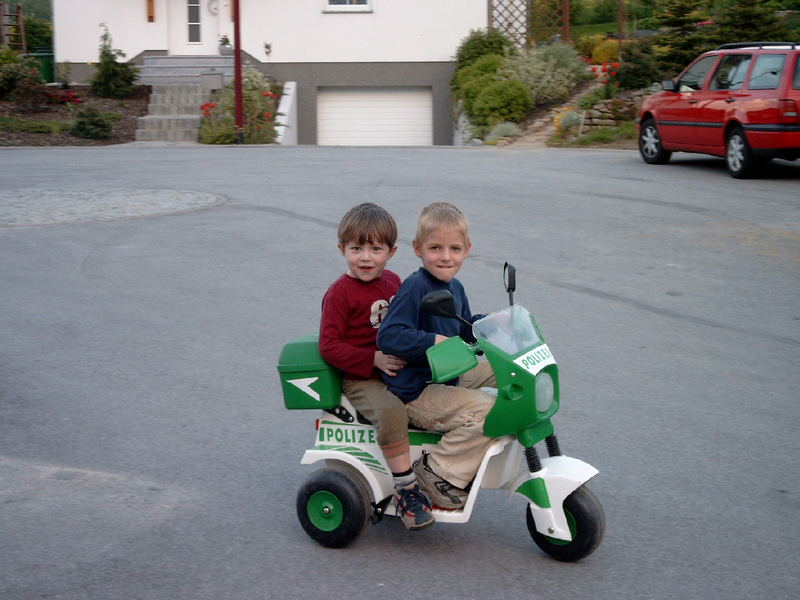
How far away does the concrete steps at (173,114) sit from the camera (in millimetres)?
24438

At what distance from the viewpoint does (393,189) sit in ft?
46.1

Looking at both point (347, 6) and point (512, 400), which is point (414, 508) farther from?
point (347, 6)

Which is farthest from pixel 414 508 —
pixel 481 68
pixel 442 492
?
pixel 481 68

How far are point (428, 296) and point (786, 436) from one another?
2651 mm

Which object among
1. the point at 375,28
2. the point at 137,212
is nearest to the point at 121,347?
the point at 137,212

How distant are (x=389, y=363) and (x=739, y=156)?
1229 centimetres

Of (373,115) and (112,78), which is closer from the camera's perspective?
(112,78)

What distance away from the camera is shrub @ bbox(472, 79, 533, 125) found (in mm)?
24672

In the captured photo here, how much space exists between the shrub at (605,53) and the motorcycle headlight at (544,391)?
26176 mm

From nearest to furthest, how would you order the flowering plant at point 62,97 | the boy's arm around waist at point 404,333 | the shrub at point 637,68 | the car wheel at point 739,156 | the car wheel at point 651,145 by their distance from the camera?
1. the boy's arm around waist at point 404,333
2. the car wheel at point 739,156
3. the car wheel at point 651,145
4. the shrub at point 637,68
5. the flowering plant at point 62,97

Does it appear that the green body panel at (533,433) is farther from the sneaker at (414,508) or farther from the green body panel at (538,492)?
the sneaker at (414,508)

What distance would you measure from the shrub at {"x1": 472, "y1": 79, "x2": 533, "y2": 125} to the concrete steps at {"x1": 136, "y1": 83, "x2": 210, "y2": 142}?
6.57 meters

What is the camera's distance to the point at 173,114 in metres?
26.1

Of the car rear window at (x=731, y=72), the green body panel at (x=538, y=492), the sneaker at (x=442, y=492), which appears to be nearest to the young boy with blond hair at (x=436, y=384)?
the sneaker at (x=442, y=492)
